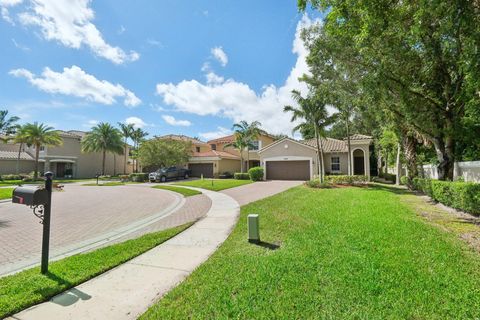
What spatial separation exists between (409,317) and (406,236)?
388 centimetres

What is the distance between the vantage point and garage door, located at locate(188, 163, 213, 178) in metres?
35.5

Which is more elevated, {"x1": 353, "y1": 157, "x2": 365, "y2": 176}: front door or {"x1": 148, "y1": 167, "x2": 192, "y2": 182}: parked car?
{"x1": 353, "y1": 157, "x2": 365, "y2": 176}: front door

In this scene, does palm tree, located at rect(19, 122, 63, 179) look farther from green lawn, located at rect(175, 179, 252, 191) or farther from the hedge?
the hedge

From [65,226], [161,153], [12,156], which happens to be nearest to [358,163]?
[161,153]

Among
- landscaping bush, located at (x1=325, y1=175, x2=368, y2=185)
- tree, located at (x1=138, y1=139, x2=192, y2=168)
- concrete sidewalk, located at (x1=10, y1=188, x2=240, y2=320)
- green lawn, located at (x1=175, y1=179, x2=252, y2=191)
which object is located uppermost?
tree, located at (x1=138, y1=139, x2=192, y2=168)

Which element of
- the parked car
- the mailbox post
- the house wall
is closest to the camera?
the mailbox post

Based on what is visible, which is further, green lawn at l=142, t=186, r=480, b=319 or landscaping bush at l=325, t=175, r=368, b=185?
landscaping bush at l=325, t=175, r=368, b=185

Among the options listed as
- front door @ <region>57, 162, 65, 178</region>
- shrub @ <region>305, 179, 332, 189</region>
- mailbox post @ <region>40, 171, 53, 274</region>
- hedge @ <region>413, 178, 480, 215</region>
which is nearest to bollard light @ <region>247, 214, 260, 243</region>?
mailbox post @ <region>40, 171, 53, 274</region>

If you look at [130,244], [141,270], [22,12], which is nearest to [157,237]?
[130,244]

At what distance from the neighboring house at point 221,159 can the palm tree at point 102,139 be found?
12.7 m

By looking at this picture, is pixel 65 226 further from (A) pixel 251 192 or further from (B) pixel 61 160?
(B) pixel 61 160

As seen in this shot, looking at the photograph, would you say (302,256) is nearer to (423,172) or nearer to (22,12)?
(22,12)

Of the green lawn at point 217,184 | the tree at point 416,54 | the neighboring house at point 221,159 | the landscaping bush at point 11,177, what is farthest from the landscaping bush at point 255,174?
the landscaping bush at point 11,177

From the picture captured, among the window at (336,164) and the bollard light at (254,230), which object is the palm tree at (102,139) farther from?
the bollard light at (254,230)
